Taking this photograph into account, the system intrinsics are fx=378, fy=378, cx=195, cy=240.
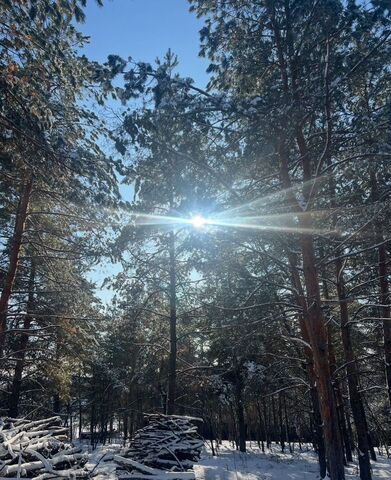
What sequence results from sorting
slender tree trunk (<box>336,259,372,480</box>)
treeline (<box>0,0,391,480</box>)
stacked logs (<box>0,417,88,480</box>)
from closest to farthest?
stacked logs (<box>0,417,88,480</box>), treeline (<box>0,0,391,480</box>), slender tree trunk (<box>336,259,372,480</box>)

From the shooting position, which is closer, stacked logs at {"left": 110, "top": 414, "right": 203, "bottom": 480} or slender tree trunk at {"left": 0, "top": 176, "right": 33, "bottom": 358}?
stacked logs at {"left": 110, "top": 414, "right": 203, "bottom": 480}

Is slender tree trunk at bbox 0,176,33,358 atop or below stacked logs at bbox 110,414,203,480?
atop

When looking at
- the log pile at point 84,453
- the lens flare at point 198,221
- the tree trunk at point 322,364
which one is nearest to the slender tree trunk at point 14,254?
the log pile at point 84,453

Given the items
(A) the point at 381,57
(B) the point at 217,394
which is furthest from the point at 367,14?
(B) the point at 217,394

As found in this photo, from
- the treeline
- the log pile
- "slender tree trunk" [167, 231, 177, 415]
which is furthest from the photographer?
"slender tree trunk" [167, 231, 177, 415]

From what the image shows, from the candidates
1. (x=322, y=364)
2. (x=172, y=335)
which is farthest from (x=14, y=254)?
(x=322, y=364)

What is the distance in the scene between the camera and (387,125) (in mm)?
6145

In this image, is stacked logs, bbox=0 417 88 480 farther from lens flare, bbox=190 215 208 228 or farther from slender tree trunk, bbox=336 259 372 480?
slender tree trunk, bbox=336 259 372 480

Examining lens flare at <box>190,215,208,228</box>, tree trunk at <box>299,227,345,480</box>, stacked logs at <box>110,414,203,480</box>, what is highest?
lens flare at <box>190,215,208,228</box>

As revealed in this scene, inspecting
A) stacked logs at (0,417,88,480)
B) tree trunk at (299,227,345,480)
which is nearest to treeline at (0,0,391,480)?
tree trunk at (299,227,345,480)

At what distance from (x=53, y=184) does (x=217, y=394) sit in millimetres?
24231

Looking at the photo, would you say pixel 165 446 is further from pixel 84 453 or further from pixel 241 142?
pixel 241 142

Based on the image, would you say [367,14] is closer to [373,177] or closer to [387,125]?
[387,125]

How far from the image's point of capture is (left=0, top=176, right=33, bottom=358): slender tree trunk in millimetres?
9297
